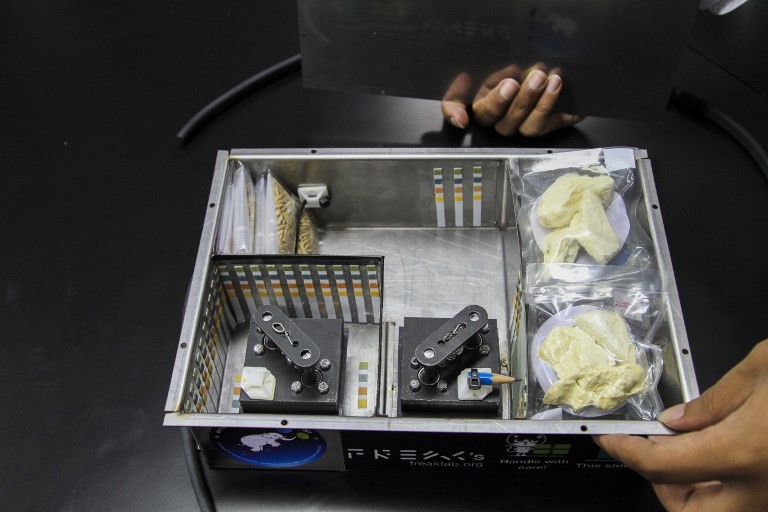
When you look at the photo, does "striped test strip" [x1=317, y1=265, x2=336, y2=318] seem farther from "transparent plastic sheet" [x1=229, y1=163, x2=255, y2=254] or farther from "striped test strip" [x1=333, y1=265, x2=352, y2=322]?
"transparent plastic sheet" [x1=229, y1=163, x2=255, y2=254]

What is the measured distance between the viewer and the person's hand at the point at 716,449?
897 millimetres

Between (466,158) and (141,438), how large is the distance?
33.3 inches

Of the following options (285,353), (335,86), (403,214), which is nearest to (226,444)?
(285,353)

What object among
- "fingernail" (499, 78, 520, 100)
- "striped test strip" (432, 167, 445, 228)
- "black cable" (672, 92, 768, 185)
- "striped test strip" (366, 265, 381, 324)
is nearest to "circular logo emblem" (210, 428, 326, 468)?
"striped test strip" (366, 265, 381, 324)

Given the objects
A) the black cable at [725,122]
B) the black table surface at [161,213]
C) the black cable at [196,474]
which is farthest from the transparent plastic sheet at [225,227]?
the black cable at [725,122]

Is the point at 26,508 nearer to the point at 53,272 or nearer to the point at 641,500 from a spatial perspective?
the point at 53,272

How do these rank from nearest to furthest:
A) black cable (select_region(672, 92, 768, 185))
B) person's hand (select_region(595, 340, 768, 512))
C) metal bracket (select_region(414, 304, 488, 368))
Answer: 1. person's hand (select_region(595, 340, 768, 512))
2. metal bracket (select_region(414, 304, 488, 368))
3. black cable (select_region(672, 92, 768, 185))

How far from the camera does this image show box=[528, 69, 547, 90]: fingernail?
159cm

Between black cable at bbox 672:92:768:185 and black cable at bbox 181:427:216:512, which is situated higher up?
black cable at bbox 672:92:768:185

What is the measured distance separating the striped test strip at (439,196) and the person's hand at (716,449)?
640 millimetres

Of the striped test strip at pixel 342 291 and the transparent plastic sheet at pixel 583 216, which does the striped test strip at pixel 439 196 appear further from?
the striped test strip at pixel 342 291

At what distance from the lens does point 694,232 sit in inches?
65.0

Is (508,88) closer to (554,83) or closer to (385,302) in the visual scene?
(554,83)

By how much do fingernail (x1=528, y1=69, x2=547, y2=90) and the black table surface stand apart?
0.20 m
